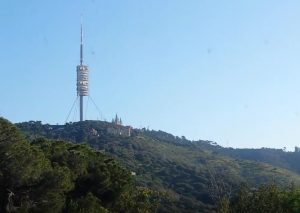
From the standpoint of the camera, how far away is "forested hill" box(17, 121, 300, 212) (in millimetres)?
85188

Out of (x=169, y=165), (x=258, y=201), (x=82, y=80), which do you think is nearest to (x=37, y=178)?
(x=258, y=201)

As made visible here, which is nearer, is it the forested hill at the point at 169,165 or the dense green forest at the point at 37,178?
the dense green forest at the point at 37,178

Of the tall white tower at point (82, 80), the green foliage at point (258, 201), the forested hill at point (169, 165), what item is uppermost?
the tall white tower at point (82, 80)

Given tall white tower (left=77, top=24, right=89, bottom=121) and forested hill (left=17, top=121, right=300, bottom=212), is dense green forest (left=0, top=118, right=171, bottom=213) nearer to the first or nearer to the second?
forested hill (left=17, top=121, right=300, bottom=212)

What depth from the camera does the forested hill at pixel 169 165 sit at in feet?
279

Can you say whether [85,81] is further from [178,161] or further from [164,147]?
[178,161]

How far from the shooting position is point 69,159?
109 feet

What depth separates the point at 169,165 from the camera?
11144 cm

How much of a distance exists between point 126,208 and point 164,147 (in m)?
105

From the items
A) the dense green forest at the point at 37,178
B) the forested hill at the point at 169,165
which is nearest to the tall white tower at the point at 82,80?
the forested hill at the point at 169,165

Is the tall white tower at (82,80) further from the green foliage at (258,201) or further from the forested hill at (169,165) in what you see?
the green foliage at (258,201)

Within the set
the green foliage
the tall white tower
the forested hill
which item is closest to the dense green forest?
the green foliage

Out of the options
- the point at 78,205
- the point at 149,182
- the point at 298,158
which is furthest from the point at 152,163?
the point at 78,205

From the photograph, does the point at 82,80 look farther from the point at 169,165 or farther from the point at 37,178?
the point at 37,178
